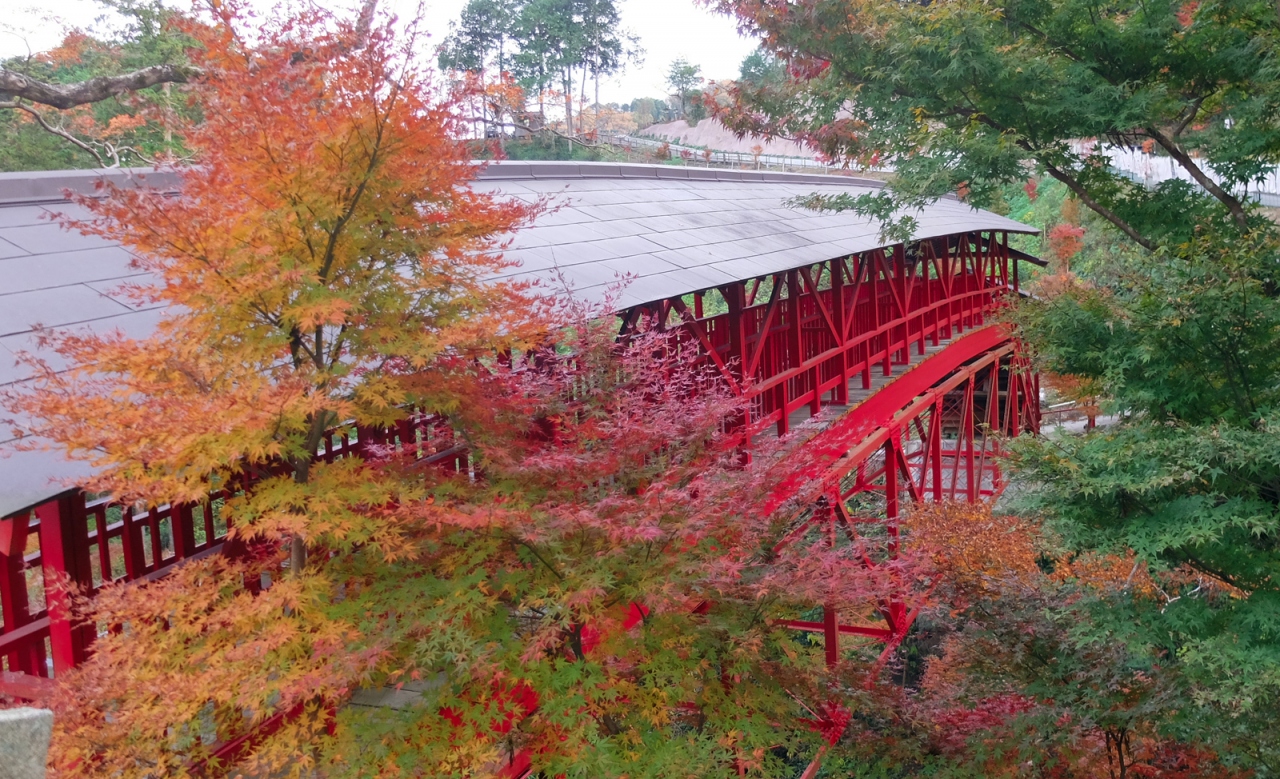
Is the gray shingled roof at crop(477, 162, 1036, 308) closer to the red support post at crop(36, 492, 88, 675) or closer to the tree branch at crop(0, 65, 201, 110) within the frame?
the red support post at crop(36, 492, 88, 675)

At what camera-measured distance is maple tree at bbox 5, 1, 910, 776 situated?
308 centimetres

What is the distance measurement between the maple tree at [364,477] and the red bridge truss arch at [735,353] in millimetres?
298

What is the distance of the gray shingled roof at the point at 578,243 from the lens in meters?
3.72

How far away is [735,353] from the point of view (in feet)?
26.6

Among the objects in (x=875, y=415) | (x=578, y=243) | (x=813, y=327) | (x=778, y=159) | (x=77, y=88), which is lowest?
(x=875, y=415)

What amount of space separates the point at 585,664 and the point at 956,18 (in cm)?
571

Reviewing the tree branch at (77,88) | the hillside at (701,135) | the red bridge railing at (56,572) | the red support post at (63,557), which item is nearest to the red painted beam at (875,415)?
the red bridge railing at (56,572)

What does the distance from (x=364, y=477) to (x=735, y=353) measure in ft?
16.4

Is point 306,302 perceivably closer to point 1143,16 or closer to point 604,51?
point 1143,16

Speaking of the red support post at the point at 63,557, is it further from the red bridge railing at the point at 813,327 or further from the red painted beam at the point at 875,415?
the red painted beam at the point at 875,415

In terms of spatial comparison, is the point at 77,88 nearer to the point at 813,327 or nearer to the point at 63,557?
the point at 63,557

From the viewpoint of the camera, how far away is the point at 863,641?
13734mm

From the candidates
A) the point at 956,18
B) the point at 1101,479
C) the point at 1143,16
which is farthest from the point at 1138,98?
the point at 1101,479

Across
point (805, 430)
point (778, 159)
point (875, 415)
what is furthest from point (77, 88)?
point (778, 159)
